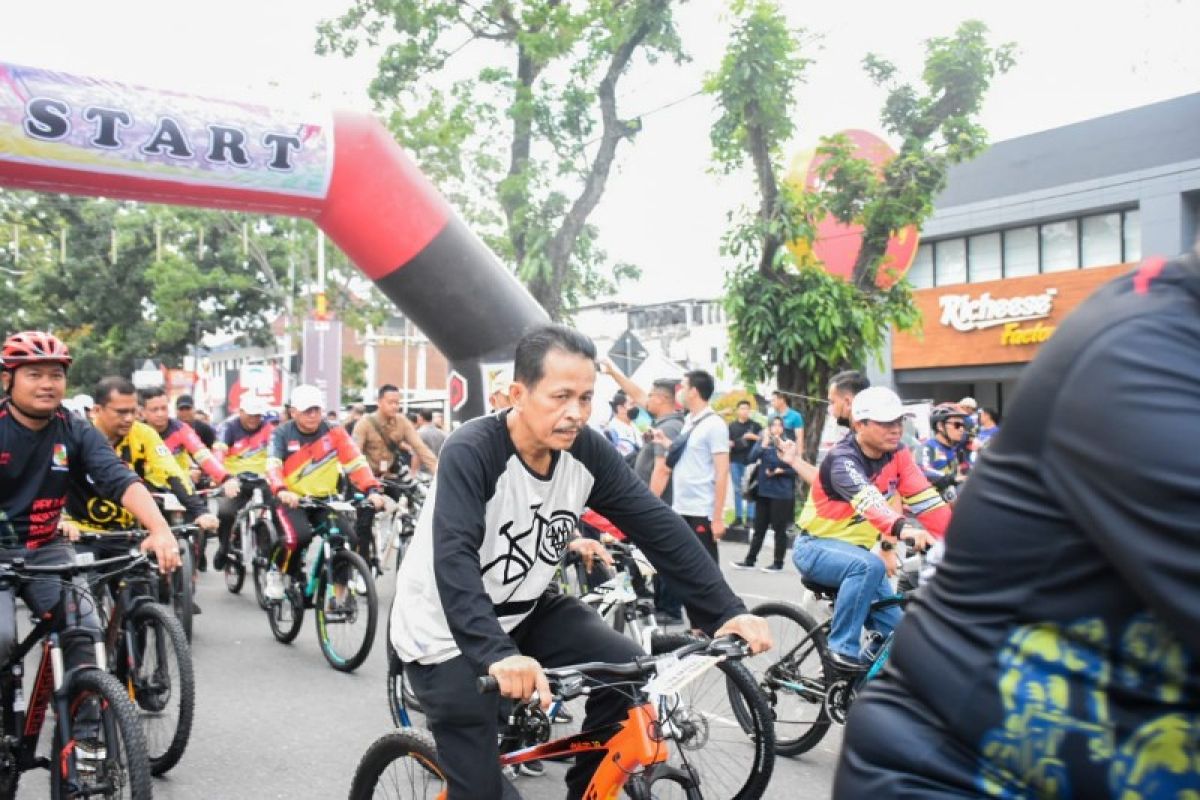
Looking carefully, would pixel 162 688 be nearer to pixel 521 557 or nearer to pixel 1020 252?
pixel 521 557

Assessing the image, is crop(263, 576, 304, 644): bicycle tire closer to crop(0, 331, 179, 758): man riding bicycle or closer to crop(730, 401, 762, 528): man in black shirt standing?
crop(0, 331, 179, 758): man riding bicycle

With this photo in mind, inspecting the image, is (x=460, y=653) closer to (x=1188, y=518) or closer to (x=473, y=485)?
(x=473, y=485)

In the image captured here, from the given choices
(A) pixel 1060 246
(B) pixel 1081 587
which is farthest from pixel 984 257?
(B) pixel 1081 587

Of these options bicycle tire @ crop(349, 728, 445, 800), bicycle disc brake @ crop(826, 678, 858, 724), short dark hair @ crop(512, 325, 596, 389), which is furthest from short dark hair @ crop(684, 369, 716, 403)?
bicycle tire @ crop(349, 728, 445, 800)

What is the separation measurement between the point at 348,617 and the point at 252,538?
3308 mm

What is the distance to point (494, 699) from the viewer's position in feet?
9.96

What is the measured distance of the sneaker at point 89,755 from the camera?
408 cm

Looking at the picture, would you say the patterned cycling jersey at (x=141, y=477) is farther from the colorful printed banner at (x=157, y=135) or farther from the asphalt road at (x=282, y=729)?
the colorful printed banner at (x=157, y=135)

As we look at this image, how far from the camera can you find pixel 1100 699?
4.69ft

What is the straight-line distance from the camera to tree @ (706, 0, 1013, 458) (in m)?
15.0

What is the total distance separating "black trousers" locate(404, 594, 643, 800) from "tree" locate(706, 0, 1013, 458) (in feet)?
39.3

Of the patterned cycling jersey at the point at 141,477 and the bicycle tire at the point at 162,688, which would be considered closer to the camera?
the bicycle tire at the point at 162,688

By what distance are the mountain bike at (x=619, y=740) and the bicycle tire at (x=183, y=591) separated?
4.31m

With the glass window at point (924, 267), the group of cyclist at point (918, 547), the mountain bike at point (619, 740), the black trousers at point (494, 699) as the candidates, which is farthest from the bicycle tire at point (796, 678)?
the glass window at point (924, 267)
